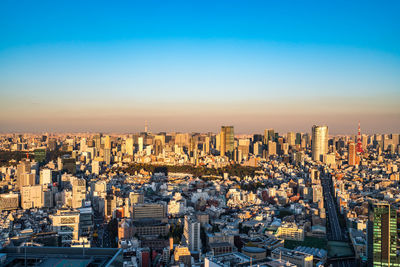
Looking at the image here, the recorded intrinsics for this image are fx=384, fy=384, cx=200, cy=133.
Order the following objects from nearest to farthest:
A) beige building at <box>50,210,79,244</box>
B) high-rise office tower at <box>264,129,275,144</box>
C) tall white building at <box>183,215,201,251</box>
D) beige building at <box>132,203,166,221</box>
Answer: tall white building at <box>183,215,201,251</box> → beige building at <box>50,210,79,244</box> → beige building at <box>132,203,166,221</box> → high-rise office tower at <box>264,129,275,144</box>

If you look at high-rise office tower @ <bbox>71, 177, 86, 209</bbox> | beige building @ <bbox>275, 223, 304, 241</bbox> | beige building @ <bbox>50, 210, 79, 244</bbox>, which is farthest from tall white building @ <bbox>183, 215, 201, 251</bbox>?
high-rise office tower @ <bbox>71, 177, 86, 209</bbox>

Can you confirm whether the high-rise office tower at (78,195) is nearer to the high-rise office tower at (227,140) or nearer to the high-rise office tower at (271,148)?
the high-rise office tower at (227,140)

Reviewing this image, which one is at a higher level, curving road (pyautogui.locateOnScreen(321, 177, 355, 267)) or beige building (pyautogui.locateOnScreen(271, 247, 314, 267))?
beige building (pyautogui.locateOnScreen(271, 247, 314, 267))

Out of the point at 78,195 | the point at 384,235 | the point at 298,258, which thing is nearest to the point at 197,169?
the point at 78,195

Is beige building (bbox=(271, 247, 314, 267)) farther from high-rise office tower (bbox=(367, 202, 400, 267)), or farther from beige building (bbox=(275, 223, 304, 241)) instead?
beige building (bbox=(275, 223, 304, 241))

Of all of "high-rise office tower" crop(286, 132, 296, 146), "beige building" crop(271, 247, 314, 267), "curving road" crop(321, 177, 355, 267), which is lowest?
"curving road" crop(321, 177, 355, 267)

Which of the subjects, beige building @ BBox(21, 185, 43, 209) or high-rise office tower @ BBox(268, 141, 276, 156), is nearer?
beige building @ BBox(21, 185, 43, 209)

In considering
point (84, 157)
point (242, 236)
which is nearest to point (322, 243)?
A: point (242, 236)
